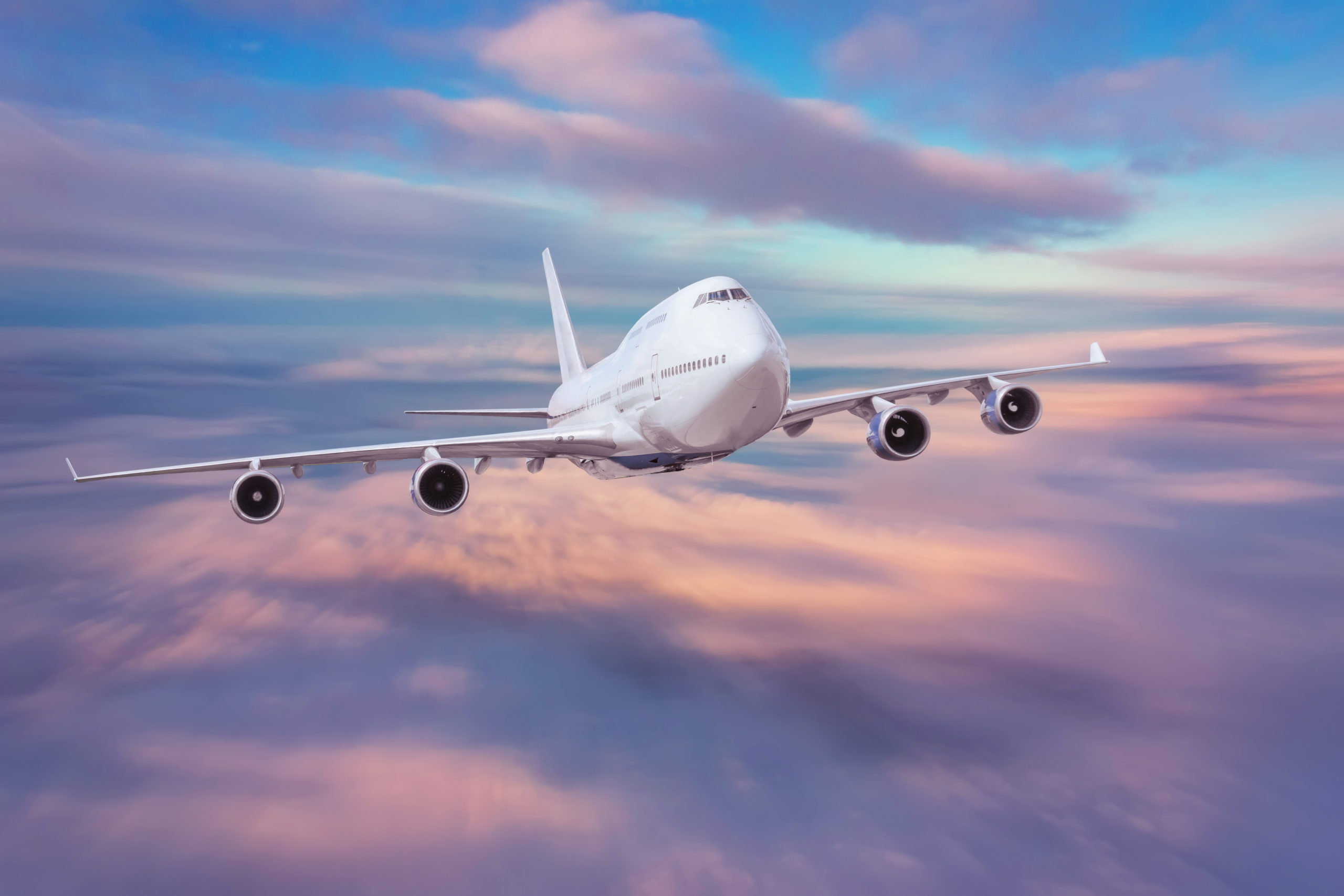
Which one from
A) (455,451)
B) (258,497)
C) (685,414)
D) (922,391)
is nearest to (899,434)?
(922,391)

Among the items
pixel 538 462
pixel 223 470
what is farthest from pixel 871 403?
pixel 223 470

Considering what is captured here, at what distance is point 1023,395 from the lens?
99.7ft

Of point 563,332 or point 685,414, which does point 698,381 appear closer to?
point 685,414

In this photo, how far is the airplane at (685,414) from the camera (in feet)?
84.7

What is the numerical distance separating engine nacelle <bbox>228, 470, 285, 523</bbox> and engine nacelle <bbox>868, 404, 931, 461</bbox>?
2119cm

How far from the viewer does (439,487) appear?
2861 cm

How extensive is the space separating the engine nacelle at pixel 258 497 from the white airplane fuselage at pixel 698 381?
12.6m

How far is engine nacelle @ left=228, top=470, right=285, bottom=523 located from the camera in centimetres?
2822

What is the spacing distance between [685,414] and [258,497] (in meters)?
15.2

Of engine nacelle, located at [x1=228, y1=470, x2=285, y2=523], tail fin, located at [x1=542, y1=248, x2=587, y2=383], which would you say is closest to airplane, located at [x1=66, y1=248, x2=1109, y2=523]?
engine nacelle, located at [x1=228, y1=470, x2=285, y2=523]

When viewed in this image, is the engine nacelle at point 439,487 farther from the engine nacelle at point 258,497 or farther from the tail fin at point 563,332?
the tail fin at point 563,332

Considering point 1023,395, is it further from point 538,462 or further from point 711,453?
point 538,462

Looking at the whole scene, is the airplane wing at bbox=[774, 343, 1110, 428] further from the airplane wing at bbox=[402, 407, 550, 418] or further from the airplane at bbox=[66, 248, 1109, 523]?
the airplane wing at bbox=[402, 407, 550, 418]

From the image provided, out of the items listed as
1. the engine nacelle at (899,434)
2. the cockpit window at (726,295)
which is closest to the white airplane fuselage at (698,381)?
the cockpit window at (726,295)
